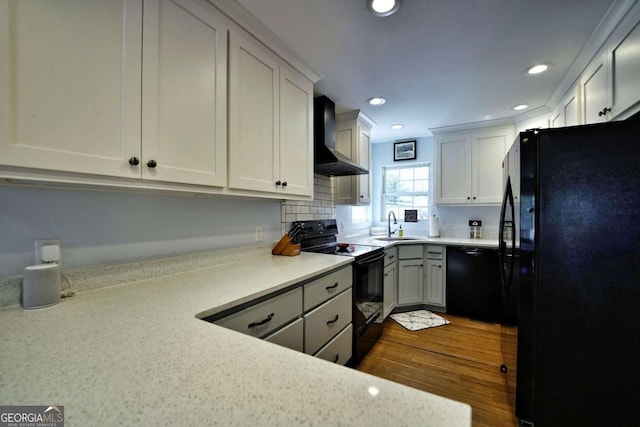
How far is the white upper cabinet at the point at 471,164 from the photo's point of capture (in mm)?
3183

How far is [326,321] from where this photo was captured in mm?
1605

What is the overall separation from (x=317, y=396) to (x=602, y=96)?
2417 millimetres

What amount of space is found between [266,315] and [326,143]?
1.74 metres

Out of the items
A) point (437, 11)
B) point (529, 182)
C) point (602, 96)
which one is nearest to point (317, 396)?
point (529, 182)

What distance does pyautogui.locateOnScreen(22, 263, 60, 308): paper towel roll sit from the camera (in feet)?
2.96

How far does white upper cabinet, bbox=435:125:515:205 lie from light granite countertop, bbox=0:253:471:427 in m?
3.38

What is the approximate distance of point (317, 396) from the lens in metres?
0.47

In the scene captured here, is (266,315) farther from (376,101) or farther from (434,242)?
(434,242)

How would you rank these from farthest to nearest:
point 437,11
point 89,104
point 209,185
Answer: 1. point 437,11
2. point 209,185
3. point 89,104

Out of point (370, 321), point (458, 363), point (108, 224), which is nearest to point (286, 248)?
point (370, 321)

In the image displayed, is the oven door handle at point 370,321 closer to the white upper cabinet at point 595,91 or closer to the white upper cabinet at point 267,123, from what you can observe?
the white upper cabinet at point 267,123

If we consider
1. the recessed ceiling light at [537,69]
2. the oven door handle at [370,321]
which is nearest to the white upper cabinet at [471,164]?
the recessed ceiling light at [537,69]

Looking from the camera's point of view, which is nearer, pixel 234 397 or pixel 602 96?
pixel 234 397

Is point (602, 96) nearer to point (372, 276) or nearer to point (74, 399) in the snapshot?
point (372, 276)
